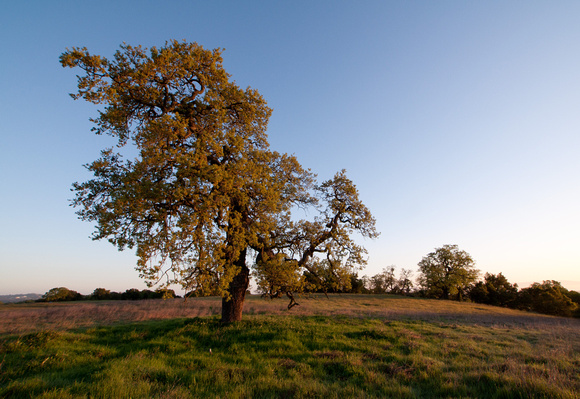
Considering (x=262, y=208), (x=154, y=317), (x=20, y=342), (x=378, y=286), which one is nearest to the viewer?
(x=20, y=342)

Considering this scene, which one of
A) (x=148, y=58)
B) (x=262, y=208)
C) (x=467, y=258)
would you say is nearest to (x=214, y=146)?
(x=262, y=208)

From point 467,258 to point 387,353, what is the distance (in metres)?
68.1

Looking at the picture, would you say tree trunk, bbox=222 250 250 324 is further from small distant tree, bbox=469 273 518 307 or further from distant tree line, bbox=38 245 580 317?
small distant tree, bbox=469 273 518 307

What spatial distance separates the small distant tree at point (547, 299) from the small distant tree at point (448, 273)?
12.5 m

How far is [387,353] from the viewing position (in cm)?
1063

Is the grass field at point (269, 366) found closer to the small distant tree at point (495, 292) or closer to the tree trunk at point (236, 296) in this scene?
the tree trunk at point (236, 296)

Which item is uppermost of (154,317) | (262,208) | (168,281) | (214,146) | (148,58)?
(148,58)

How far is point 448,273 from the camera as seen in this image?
66.5 m

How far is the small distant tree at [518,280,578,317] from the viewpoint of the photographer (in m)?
56.8

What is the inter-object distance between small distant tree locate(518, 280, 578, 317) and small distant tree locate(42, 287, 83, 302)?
9614 centimetres

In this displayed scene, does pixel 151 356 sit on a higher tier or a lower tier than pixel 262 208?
lower

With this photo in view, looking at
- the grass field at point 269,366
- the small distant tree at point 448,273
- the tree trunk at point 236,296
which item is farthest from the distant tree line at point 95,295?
the small distant tree at point 448,273

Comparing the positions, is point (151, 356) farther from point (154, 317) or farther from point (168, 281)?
point (154, 317)

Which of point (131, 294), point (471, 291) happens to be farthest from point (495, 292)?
point (131, 294)
